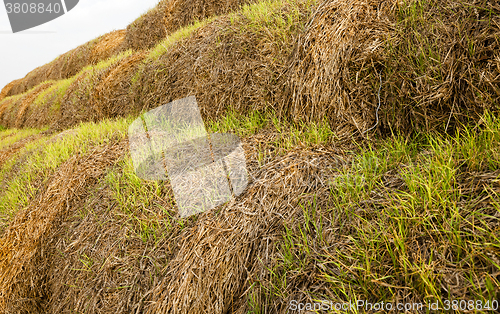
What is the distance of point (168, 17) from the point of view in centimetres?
640

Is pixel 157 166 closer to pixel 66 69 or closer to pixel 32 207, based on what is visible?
pixel 32 207

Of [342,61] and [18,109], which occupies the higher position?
[18,109]

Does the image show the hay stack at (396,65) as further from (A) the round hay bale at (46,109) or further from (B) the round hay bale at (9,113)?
(B) the round hay bale at (9,113)

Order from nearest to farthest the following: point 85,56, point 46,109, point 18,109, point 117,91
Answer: point 117,91 → point 46,109 → point 85,56 → point 18,109

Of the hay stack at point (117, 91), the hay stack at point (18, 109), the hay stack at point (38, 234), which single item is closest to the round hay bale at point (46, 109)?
the hay stack at point (18, 109)

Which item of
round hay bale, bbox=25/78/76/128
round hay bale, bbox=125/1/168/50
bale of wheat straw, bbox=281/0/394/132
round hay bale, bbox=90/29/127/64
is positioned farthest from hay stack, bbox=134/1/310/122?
round hay bale, bbox=90/29/127/64

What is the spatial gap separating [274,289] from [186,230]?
2.74ft

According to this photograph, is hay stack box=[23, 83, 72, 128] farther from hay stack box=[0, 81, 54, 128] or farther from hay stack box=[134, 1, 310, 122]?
hay stack box=[134, 1, 310, 122]

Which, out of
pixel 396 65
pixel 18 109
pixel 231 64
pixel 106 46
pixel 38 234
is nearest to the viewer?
pixel 396 65

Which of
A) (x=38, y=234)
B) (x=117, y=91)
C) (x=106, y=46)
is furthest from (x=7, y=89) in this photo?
(x=38, y=234)

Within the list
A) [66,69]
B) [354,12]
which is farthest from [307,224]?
[66,69]

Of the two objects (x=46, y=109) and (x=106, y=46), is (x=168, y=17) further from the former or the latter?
(x=46, y=109)

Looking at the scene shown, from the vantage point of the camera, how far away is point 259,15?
11.5 ft

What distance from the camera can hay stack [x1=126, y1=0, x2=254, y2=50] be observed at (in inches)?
212
